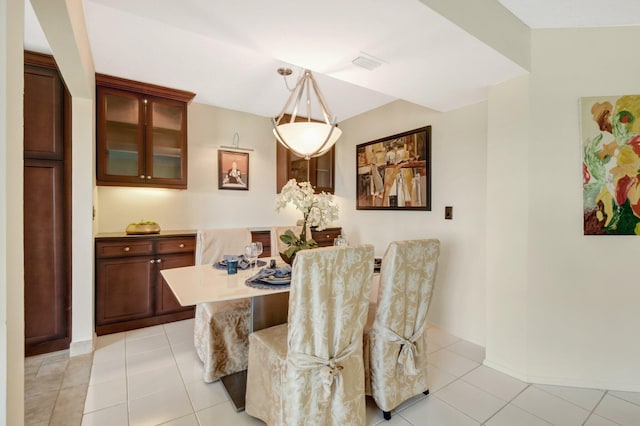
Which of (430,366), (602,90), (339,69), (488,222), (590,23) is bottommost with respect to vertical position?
(430,366)

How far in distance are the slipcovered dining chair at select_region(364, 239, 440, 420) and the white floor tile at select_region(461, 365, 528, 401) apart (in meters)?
0.58

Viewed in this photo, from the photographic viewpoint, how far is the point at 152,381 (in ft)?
6.64

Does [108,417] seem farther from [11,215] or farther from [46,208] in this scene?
[46,208]

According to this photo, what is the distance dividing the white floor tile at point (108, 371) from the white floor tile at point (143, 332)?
38cm

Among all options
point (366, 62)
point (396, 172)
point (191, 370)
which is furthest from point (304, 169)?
point (191, 370)

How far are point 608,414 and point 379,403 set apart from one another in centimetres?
137

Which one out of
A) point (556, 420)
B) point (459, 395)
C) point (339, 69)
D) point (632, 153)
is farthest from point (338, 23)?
point (556, 420)

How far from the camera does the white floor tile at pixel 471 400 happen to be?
1745mm

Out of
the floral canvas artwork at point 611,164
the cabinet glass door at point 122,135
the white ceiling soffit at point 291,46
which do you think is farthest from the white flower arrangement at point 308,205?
the cabinet glass door at point 122,135

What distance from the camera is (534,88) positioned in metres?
2.07

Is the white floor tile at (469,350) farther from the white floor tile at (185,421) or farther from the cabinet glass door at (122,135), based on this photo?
the cabinet glass door at (122,135)

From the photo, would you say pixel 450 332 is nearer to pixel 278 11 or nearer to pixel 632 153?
pixel 632 153

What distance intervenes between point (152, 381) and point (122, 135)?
2.28m

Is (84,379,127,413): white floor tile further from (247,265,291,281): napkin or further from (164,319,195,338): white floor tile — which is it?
(247,265,291,281): napkin
